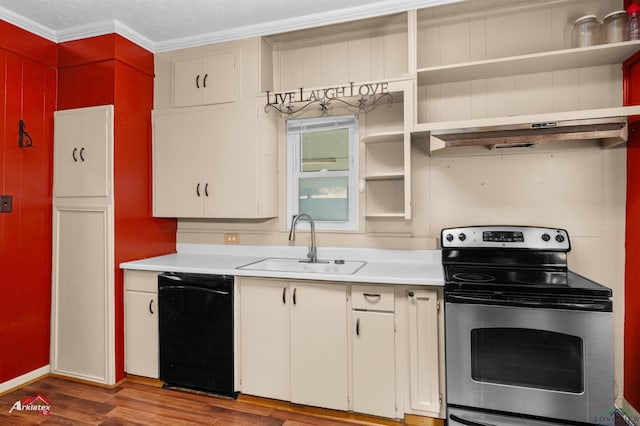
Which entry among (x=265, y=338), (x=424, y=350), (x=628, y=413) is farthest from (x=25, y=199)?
(x=628, y=413)

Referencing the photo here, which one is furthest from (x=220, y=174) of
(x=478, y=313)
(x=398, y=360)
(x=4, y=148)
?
(x=478, y=313)

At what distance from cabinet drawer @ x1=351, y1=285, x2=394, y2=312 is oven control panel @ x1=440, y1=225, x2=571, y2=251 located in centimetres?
54

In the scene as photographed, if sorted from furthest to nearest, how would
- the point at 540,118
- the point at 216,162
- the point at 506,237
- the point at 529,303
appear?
1. the point at 216,162
2. the point at 506,237
3. the point at 540,118
4. the point at 529,303

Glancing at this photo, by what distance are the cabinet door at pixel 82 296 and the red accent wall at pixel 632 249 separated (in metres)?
3.26

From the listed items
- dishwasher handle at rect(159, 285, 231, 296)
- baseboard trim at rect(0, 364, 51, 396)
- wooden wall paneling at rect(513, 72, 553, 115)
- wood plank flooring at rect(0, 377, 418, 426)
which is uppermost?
wooden wall paneling at rect(513, 72, 553, 115)

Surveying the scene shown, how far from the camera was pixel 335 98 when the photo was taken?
8.40 feet

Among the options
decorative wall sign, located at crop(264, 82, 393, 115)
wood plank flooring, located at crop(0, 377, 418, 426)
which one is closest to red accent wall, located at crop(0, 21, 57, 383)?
wood plank flooring, located at crop(0, 377, 418, 426)

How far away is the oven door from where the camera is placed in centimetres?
174

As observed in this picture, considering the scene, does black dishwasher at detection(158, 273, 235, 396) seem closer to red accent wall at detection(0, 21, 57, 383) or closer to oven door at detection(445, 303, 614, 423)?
red accent wall at detection(0, 21, 57, 383)

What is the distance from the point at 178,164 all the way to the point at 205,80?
672 millimetres

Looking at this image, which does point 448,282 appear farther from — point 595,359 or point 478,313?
point 595,359

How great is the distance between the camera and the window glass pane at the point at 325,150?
2.84m

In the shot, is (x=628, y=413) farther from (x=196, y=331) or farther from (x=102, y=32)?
(x=102, y=32)

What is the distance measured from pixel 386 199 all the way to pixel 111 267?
2001mm
